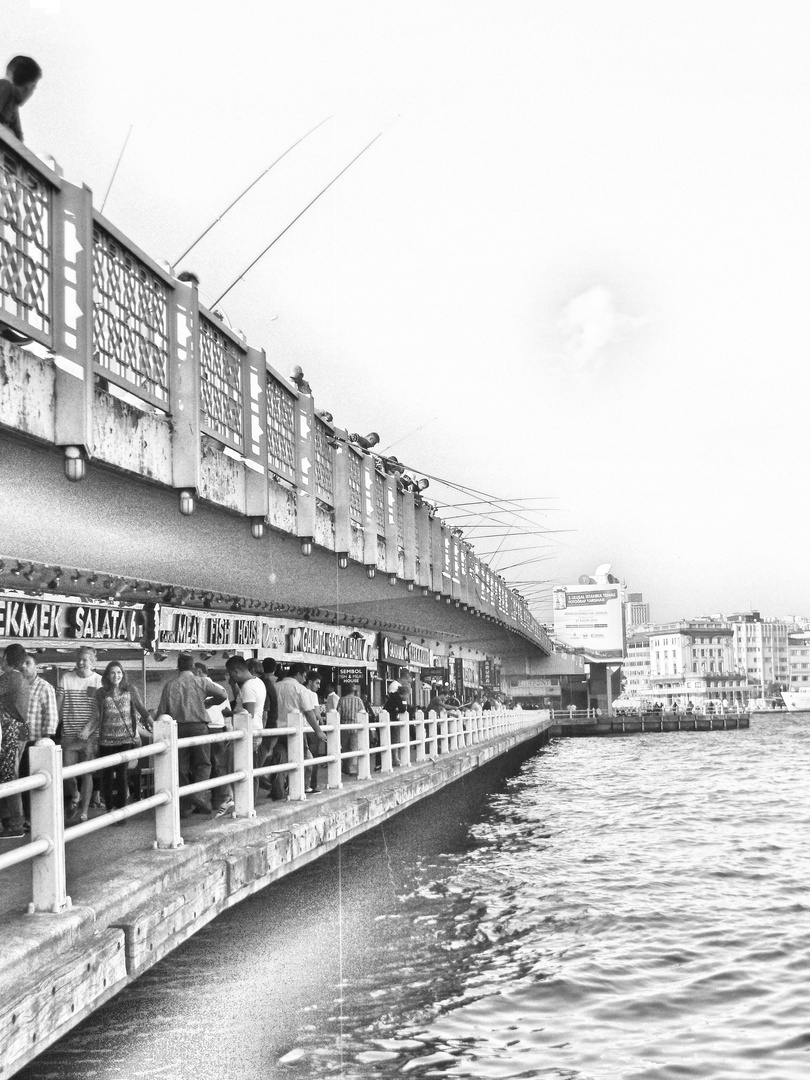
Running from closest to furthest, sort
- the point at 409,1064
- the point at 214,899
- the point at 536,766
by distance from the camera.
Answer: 1. the point at 409,1064
2. the point at 214,899
3. the point at 536,766

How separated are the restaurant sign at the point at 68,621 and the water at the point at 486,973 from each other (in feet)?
15.4

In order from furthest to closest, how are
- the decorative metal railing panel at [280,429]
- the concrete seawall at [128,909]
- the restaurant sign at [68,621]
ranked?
1. the restaurant sign at [68,621]
2. the decorative metal railing panel at [280,429]
3. the concrete seawall at [128,909]

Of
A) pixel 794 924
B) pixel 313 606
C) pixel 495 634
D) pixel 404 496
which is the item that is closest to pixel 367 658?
pixel 313 606

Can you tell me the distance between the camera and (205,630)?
792 inches

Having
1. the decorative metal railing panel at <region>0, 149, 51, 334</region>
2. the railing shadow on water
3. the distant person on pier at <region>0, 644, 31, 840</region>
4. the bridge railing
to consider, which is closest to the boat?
the bridge railing

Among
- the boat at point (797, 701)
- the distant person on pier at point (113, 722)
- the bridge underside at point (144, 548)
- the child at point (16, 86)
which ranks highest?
the child at point (16, 86)

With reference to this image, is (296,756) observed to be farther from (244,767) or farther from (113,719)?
(113,719)

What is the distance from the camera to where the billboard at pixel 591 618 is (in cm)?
11106

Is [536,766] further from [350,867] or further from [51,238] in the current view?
[51,238]

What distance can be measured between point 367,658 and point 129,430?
76.5 feet

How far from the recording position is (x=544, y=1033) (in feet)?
27.8

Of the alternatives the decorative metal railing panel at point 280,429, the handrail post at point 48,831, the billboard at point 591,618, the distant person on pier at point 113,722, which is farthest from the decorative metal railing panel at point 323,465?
the billboard at point 591,618

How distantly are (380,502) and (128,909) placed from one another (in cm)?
1394

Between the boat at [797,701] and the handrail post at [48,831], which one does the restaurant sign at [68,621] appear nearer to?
the handrail post at [48,831]
